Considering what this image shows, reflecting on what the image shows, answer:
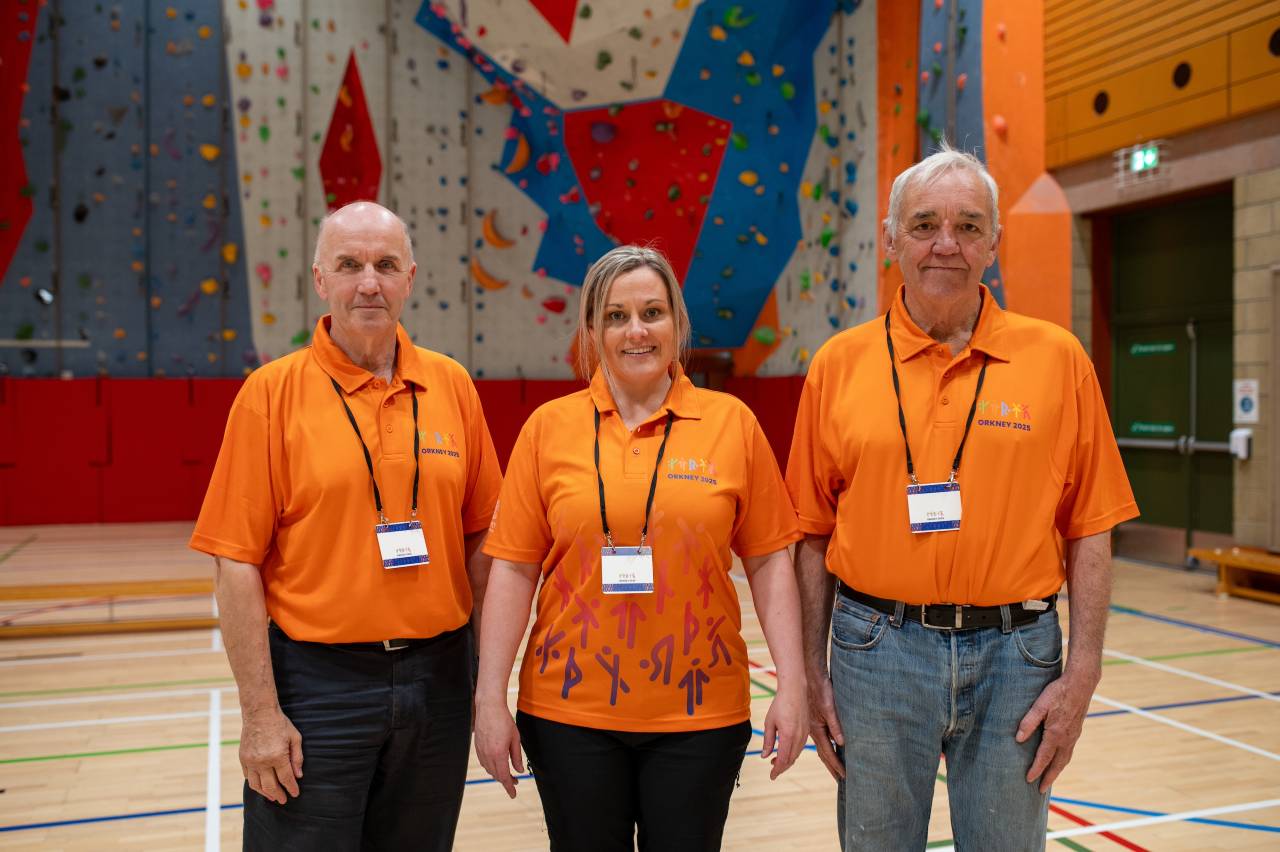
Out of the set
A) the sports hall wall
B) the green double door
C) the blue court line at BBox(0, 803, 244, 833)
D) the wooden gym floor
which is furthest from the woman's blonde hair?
the sports hall wall

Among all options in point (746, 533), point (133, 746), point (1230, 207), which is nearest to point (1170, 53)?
point (1230, 207)

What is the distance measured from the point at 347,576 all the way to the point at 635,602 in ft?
1.88

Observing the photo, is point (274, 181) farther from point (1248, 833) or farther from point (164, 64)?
point (1248, 833)

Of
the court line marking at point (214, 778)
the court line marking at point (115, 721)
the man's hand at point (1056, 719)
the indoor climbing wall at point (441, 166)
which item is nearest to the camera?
the man's hand at point (1056, 719)

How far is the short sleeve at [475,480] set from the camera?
226cm

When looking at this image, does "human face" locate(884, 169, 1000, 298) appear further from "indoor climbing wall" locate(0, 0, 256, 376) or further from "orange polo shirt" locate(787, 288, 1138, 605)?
"indoor climbing wall" locate(0, 0, 256, 376)

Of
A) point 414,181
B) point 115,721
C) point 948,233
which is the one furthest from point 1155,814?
point 414,181

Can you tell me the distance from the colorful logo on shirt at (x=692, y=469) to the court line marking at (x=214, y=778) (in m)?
2.35

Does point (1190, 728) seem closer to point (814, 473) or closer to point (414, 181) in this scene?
point (814, 473)

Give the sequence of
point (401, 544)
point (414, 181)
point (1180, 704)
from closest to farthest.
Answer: point (401, 544) < point (1180, 704) < point (414, 181)

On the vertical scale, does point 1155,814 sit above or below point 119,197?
below

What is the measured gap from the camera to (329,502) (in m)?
1.98

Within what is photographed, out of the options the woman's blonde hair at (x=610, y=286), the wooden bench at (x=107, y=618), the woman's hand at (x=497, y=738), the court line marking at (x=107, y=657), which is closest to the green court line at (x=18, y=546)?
the wooden bench at (x=107, y=618)

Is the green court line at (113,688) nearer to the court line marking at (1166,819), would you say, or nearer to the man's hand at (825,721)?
the court line marking at (1166,819)
